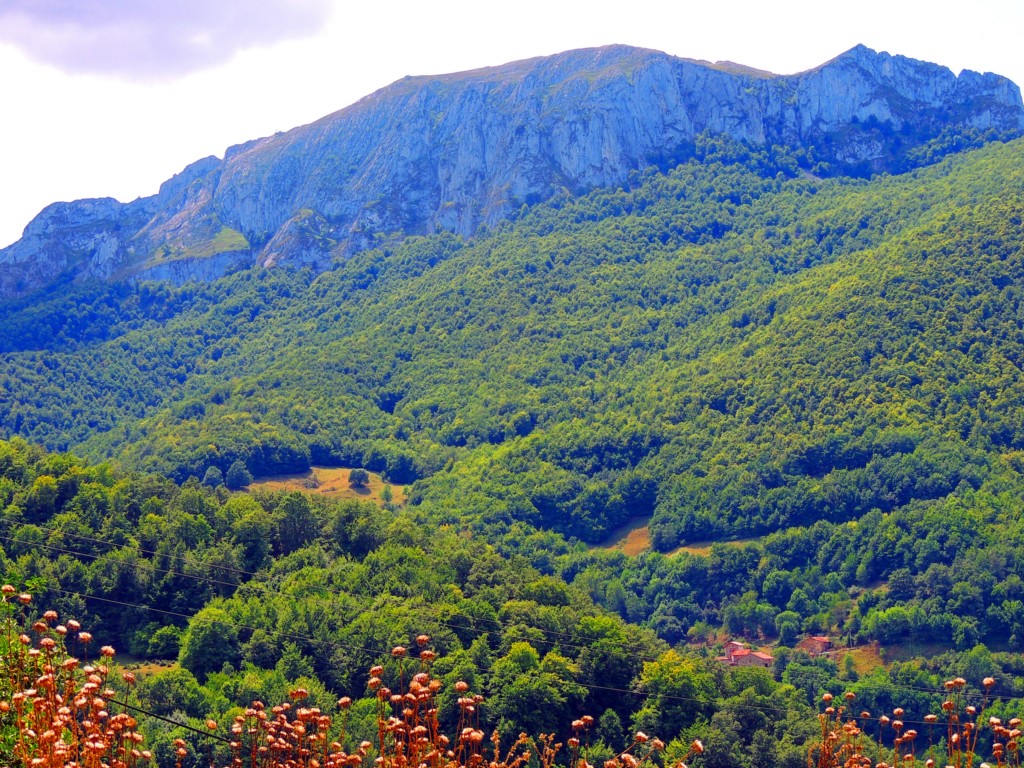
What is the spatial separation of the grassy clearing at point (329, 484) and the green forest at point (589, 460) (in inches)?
103

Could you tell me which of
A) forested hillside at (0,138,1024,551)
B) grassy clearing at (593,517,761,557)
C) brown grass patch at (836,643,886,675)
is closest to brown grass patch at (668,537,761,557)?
grassy clearing at (593,517,761,557)

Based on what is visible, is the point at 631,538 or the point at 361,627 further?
the point at 631,538

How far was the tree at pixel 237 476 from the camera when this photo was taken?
12594cm

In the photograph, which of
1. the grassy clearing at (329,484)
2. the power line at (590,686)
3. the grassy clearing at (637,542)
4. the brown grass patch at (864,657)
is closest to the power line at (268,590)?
the power line at (590,686)

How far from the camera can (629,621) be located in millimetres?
98438

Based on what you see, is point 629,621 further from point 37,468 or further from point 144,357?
point 144,357

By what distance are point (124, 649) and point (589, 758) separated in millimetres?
21387

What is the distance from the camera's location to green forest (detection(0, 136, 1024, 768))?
53.1m

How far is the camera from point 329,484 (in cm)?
13000

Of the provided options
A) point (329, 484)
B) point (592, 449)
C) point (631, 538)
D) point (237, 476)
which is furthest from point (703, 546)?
point (237, 476)

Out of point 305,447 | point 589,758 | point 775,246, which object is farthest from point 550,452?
point 589,758

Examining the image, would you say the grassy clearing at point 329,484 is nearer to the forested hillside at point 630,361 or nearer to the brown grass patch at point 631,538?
the forested hillside at point 630,361

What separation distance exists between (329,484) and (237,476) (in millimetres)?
9235

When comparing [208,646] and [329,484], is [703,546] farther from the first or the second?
[208,646]
